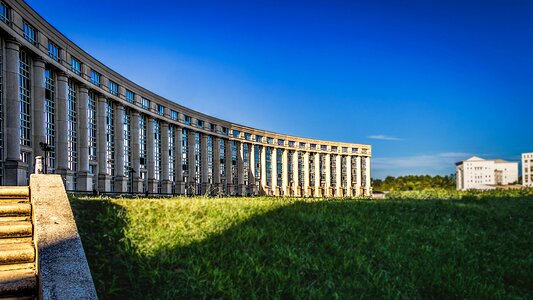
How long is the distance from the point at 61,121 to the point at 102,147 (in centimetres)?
1031

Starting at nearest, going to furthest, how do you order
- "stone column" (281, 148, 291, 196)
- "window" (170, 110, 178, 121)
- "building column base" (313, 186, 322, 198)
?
"window" (170, 110, 178, 121) < "stone column" (281, 148, 291, 196) < "building column base" (313, 186, 322, 198)

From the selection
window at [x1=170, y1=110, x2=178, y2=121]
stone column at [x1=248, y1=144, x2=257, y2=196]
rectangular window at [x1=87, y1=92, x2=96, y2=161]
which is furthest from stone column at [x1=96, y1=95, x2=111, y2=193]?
stone column at [x1=248, y1=144, x2=257, y2=196]

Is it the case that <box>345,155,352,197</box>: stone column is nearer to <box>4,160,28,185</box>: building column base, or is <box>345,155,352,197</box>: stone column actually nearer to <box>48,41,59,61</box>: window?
→ <box>48,41,59,61</box>: window

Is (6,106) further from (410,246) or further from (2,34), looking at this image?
(410,246)

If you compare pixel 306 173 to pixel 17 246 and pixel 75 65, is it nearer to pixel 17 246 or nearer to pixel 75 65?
pixel 75 65

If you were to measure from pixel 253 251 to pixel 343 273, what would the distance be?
216 centimetres

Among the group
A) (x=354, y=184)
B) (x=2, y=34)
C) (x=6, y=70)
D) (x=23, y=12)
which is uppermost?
(x=23, y=12)

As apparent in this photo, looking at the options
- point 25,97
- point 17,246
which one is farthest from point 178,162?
point 17,246

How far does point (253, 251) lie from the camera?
10.2 meters

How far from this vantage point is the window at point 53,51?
A: 47816 millimetres

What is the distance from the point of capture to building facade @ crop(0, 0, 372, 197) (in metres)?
39.8

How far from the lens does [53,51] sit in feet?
160

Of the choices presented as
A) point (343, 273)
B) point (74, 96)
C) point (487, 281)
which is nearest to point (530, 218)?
point (487, 281)

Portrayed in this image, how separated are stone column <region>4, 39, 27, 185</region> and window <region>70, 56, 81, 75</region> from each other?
12.7 meters
